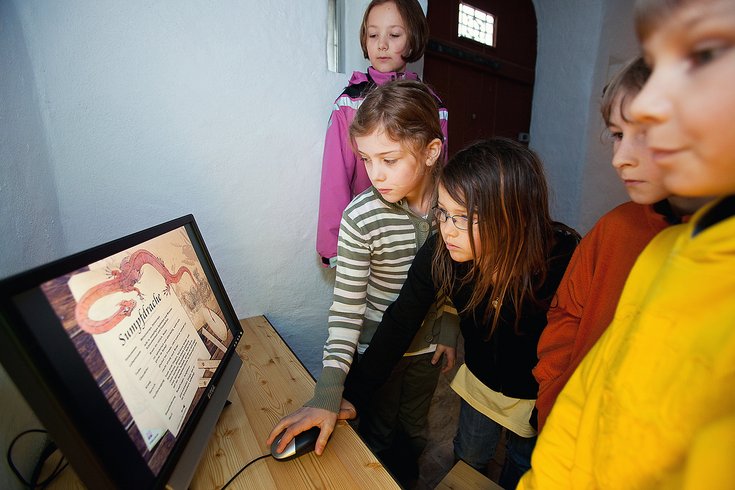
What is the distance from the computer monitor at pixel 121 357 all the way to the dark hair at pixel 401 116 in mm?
525

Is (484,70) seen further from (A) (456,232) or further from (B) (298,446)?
(B) (298,446)

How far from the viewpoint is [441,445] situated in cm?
151

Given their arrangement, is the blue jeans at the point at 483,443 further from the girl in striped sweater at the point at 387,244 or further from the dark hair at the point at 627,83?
the dark hair at the point at 627,83

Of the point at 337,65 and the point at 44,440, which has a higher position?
the point at 337,65

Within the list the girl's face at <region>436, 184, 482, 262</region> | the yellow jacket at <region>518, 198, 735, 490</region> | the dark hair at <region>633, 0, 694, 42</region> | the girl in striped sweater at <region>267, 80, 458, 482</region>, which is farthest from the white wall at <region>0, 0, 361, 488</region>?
the dark hair at <region>633, 0, 694, 42</region>

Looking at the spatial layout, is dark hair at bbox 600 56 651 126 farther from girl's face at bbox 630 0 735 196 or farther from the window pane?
the window pane

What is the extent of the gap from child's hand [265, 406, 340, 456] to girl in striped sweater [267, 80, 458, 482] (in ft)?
0.09

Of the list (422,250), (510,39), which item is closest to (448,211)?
(422,250)

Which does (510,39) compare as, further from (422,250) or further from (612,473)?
(612,473)

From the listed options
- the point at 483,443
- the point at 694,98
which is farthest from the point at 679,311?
the point at 483,443

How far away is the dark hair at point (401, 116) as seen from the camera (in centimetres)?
87

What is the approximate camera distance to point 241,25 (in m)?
1.05

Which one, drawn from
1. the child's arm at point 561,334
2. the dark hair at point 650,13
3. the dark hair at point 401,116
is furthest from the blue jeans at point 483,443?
the dark hair at point 650,13

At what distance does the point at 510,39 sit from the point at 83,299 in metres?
2.73
